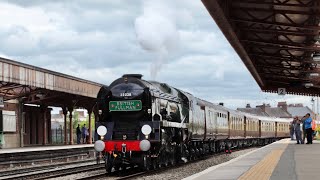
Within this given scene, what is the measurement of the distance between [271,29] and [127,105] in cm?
694

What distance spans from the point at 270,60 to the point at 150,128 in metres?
14.8

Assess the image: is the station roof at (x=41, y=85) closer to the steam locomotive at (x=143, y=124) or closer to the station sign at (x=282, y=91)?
the steam locomotive at (x=143, y=124)

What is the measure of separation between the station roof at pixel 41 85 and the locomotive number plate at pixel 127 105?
6.24 m

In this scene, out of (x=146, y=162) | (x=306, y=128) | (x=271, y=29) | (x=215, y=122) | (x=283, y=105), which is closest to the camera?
(x=146, y=162)

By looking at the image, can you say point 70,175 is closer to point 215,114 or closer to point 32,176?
point 32,176

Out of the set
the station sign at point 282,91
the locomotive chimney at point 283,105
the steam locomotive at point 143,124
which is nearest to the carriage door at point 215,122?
the steam locomotive at point 143,124

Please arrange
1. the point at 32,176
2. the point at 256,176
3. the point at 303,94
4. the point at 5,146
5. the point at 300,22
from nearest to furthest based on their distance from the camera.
Result: 1. the point at 256,176
2. the point at 32,176
3. the point at 300,22
4. the point at 5,146
5. the point at 303,94

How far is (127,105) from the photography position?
54.8 ft

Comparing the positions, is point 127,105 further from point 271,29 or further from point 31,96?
point 31,96

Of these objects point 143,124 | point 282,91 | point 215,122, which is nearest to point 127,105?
point 143,124

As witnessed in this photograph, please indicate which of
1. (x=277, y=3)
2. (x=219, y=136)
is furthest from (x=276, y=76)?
(x=277, y=3)

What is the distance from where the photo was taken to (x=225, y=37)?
19.8 metres

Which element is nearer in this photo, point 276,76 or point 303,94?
point 276,76

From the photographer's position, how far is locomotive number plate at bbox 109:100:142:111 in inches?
654
